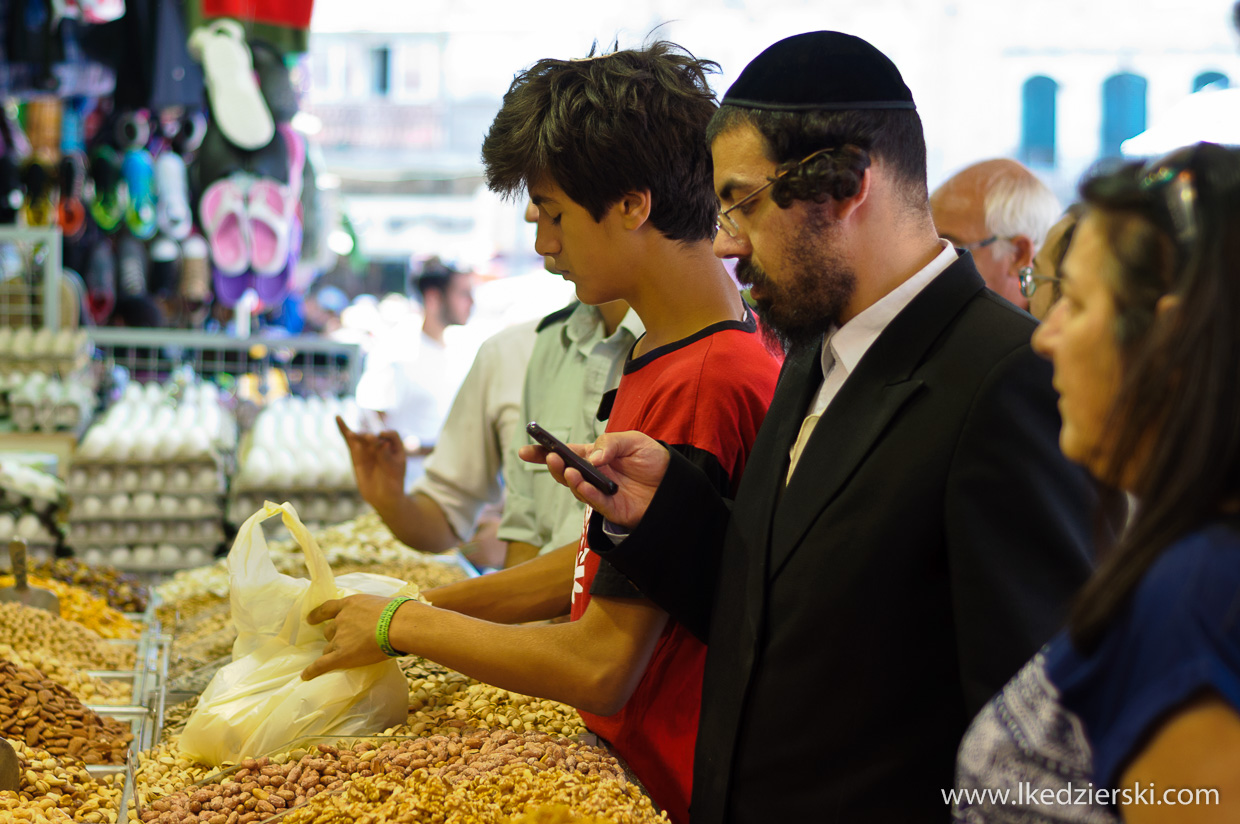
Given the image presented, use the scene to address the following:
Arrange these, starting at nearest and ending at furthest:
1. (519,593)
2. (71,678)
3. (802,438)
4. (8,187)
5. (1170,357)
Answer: (1170,357)
(802,438)
(519,593)
(71,678)
(8,187)

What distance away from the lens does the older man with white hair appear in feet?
8.52

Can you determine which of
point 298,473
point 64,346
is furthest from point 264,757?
point 64,346

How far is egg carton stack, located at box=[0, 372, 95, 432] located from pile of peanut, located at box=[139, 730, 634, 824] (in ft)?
10.2

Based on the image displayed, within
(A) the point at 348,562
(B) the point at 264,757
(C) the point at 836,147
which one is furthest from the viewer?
(A) the point at 348,562

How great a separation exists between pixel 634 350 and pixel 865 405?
1.94 feet

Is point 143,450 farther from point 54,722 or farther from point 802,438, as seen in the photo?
point 802,438

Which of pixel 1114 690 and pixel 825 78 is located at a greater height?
pixel 825 78

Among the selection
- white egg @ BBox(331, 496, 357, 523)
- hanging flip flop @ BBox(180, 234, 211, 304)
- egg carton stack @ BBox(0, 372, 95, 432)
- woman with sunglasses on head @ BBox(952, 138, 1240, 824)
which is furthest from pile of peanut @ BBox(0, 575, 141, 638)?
hanging flip flop @ BBox(180, 234, 211, 304)

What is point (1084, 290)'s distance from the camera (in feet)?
2.20

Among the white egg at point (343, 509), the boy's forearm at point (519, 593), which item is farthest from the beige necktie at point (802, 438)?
the white egg at point (343, 509)

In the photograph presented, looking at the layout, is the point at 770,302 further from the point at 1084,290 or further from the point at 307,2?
the point at 307,2

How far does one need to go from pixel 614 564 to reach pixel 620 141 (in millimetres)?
637

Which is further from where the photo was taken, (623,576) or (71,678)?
→ (71,678)

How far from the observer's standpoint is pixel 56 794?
5.05ft
